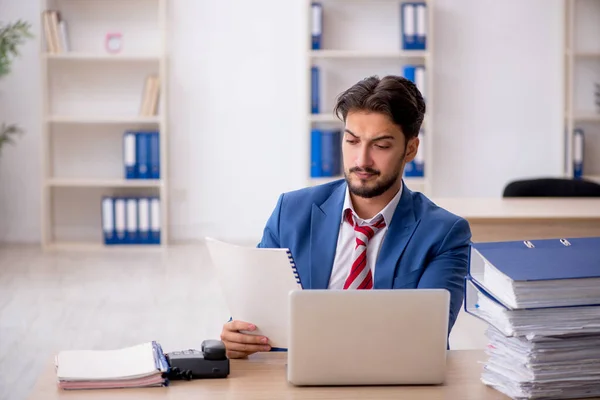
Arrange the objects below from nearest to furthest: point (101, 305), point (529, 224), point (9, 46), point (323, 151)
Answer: point (529, 224) → point (101, 305) → point (9, 46) → point (323, 151)

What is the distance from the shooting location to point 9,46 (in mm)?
6305

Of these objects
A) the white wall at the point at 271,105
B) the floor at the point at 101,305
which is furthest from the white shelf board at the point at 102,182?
the floor at the point at 101,305

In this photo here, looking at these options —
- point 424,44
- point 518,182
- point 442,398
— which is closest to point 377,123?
point 442,398

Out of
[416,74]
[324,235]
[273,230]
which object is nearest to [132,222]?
[416,74]

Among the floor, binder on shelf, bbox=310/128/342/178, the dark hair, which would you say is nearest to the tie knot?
the dark hair

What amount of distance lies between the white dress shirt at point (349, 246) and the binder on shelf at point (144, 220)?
14.6 ft

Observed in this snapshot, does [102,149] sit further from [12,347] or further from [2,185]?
[12,347]

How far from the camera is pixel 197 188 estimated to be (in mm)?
7062

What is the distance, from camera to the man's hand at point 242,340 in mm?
2037

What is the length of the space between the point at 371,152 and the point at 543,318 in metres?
0.70

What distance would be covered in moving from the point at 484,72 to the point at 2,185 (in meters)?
3.68

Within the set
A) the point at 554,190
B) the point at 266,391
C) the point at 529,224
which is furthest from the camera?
the point at 554,190

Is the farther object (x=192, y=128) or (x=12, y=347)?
(x=192, y=128)

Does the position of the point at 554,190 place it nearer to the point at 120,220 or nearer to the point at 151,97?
the point at 151,97
